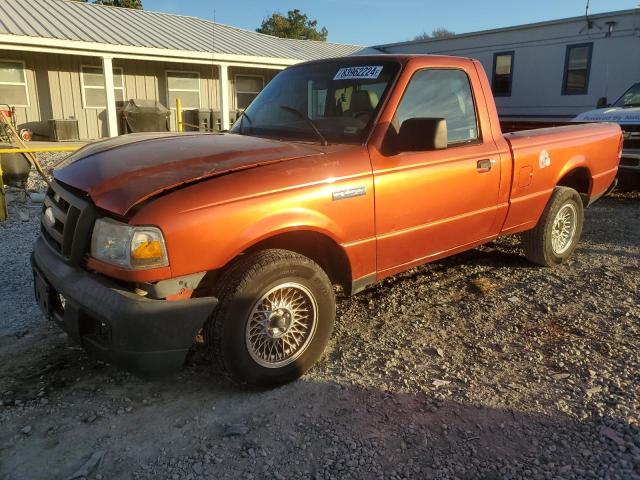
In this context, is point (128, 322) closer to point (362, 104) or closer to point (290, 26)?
point (362, 104)

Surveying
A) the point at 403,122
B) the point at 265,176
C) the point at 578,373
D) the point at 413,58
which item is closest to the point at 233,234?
the point at 265,176

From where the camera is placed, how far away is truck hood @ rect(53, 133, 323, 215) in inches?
103

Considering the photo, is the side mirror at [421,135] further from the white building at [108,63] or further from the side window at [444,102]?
the white building at [108,63]

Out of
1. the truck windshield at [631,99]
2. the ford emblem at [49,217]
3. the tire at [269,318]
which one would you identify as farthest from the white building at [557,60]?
the ford emblem at [49,217]

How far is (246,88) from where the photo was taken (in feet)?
65.7

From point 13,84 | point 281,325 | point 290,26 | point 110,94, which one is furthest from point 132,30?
point 290,26

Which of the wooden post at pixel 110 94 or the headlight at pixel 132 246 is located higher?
the wooden post at pixel 110 94

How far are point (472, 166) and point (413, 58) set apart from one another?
36.2 inches

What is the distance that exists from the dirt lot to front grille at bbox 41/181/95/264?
32.5 inches

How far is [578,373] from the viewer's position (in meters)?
3.23

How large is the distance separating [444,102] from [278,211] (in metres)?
1.87

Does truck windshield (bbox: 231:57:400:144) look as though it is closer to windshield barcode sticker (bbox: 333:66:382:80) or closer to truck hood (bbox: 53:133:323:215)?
windshield barcode sticker (bbox: 333:66:382:80)

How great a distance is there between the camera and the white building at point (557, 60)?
14.6 metres

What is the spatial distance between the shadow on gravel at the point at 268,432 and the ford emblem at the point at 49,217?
0.91m
